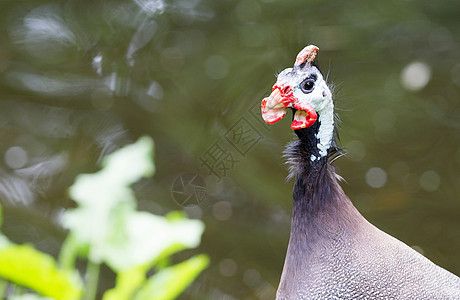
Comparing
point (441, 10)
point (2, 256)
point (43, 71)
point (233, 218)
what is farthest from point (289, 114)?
point (2, 256)

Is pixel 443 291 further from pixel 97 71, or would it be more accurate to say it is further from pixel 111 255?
pixel 97 71

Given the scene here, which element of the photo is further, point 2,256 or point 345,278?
point 345,278

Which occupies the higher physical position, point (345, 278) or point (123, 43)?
point (123, 43)

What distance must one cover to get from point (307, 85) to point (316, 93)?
32 millimetres

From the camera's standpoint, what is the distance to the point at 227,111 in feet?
8.98

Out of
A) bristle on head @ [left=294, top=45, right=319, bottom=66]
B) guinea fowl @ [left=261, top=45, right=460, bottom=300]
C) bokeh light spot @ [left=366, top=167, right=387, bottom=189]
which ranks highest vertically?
bokeh light spot @ [left=366, top=167, right=387, bottom=189]

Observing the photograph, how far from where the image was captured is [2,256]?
2.54 ft

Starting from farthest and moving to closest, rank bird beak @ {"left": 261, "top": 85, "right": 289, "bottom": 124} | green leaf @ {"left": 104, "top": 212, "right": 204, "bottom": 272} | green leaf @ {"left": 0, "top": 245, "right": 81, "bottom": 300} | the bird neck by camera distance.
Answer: the bird neck, bird beak @ {"left": 261, "top": 85, "right": 289, "bottom": 124}, green leaf @ {"left": 104, "top": 212, "right": 204, "bottom": 272}, green leaf @ {"left": 0, "top": 245, "right": 81, "bottom": 300}

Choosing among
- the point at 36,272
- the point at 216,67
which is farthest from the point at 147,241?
the point at 216,67

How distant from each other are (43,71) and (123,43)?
0.43m

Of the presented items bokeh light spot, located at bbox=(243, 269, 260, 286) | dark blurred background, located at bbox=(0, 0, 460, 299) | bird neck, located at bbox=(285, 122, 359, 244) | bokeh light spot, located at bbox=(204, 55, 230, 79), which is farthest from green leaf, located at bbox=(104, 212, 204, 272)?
bokeh light spot, located at bbox=(243, 269, 260, 286)

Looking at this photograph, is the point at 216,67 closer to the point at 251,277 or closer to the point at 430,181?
the point at 251,277

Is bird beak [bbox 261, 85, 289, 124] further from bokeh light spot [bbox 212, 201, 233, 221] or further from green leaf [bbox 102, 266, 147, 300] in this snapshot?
bokeh light spot [bbox 212, 201, 233, 221]

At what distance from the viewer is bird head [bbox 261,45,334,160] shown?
1.44m
